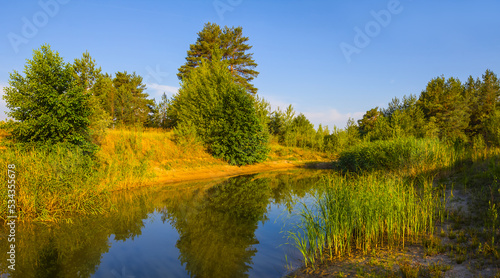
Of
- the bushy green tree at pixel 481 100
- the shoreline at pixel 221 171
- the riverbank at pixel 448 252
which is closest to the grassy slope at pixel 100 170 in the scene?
the shoreline at pixel 221 171

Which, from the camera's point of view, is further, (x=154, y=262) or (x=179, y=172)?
(x=179, y=172)

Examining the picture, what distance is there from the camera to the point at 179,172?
17.3 meters

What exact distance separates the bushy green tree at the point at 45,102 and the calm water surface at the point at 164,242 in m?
4.36

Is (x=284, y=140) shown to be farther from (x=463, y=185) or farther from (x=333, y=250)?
(x=333, y=250)

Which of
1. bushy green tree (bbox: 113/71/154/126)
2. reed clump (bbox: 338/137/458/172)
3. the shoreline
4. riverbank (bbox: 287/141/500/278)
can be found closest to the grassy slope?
the shoreline

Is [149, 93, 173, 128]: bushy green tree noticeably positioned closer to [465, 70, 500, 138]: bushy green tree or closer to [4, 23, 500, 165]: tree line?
[4, 23, 500, 165]: tree line

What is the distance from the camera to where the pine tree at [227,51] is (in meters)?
38.4

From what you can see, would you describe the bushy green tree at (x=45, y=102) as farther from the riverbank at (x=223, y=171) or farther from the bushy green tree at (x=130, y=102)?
the bushy green tree at (x=130, y=102)

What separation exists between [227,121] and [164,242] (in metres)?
16.2

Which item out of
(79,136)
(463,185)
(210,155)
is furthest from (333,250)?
(210,155)

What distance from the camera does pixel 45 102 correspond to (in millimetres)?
11492

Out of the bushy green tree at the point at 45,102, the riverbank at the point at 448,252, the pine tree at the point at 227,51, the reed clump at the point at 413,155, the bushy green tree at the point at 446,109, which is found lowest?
the riverbank at the point at 448,252

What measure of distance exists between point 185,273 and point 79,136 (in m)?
10.2

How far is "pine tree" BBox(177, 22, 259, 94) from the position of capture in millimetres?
38438
